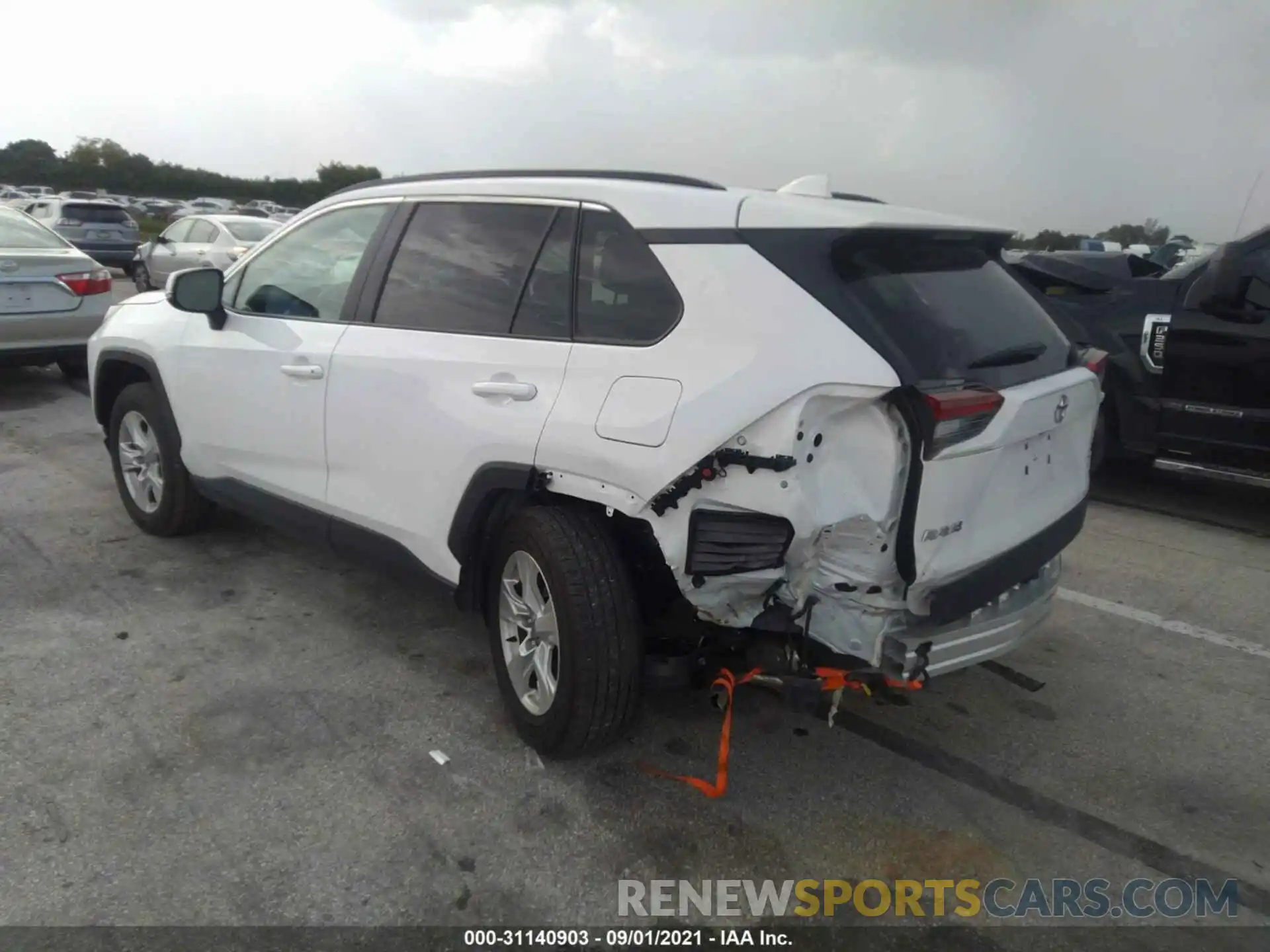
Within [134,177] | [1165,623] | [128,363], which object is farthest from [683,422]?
[134,177]

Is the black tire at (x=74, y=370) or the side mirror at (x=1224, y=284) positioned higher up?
the side mirror at (x=1224, y=284)

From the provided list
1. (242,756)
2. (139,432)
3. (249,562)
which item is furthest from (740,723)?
(139,432)

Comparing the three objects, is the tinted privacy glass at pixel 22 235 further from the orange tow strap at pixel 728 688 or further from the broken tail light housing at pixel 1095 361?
the broken tail light housing at pixel 1095 361

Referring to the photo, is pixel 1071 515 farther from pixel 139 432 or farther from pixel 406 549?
pixel 139 432

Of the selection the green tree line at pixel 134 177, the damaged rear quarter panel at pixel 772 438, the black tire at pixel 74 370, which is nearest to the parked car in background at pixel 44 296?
the black tire at pixel 74 370

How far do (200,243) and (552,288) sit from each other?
43.8ft

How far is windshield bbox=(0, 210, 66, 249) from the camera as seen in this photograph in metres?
7.91

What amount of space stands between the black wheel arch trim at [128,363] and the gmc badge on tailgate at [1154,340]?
5.73 m

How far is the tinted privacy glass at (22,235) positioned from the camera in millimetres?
7914

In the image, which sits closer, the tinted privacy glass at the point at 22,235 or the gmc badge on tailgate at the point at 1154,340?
the gmc badge on tailgate at the point at 1154,340

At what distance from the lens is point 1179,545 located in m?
5.54

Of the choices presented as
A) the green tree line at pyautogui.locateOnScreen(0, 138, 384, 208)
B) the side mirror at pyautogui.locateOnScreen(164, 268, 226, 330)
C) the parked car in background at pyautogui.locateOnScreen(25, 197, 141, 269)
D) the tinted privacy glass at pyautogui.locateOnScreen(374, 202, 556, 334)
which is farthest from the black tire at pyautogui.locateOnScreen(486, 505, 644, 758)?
the green tree line at pyautogui.locateOnScreen(0, 138, 384, 208)

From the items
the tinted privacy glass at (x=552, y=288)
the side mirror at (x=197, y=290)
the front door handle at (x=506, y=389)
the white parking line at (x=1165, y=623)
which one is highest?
the tinted privacy glass at (x=552, y=288)

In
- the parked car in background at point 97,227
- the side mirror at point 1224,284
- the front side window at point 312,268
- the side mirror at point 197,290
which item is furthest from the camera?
the parked car in background at point 97,227
